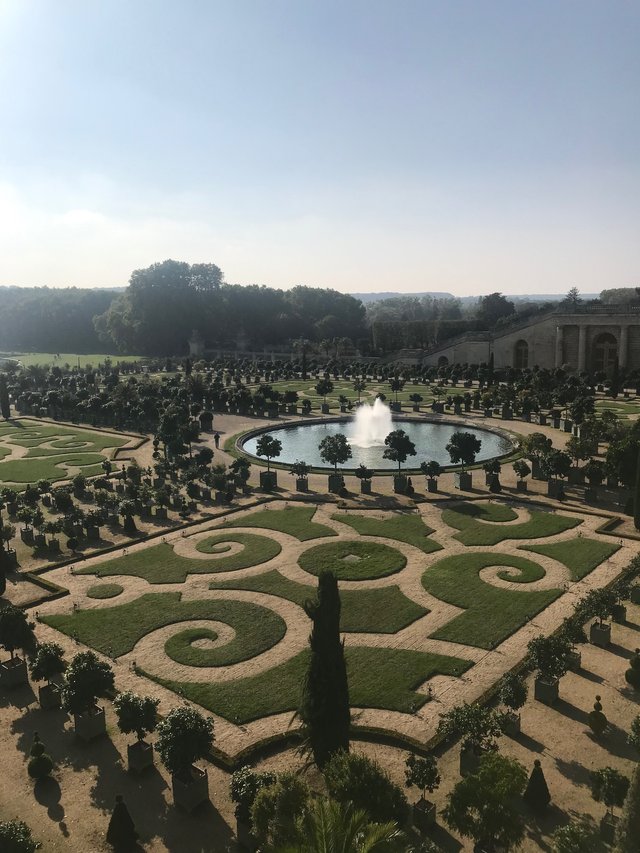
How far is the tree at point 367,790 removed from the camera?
15383 mm

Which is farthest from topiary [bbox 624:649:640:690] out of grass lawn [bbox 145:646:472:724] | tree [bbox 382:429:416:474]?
tree [bbox 382:429:416:474]

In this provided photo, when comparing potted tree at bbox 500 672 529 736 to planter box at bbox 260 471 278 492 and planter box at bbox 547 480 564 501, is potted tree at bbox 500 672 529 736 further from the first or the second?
planter box at bbox 260 471 278 492

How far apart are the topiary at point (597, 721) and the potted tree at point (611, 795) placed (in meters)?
3.41

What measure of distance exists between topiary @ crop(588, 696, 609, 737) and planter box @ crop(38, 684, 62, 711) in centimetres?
1784

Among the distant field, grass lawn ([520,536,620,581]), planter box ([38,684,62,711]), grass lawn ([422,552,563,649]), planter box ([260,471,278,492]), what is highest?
the distant field

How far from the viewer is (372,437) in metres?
69.6

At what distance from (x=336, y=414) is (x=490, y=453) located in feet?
88.9

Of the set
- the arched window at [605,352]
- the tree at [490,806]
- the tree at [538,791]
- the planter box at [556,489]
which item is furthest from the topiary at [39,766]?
the arched window at [605,352]

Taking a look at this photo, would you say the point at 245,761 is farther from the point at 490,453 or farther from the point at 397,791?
the point at 490,453

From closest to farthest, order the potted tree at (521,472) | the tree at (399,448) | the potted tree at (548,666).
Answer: the potted tree at (548,666) → the potted tree at (521,472) → the tree at (399,448)

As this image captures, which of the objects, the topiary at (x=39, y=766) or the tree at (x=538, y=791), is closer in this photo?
the tree at (x=538, y=791)

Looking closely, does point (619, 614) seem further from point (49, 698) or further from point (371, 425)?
point (371, 425)

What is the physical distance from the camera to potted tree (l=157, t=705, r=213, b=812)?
18469 mm

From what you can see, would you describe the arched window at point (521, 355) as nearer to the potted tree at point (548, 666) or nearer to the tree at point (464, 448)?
the tree at point (464, 448)
